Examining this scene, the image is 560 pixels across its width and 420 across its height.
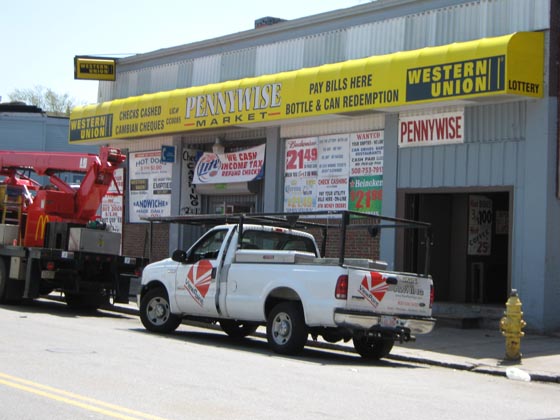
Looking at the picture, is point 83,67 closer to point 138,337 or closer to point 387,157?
point 387,157

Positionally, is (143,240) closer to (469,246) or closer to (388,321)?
(469,246)

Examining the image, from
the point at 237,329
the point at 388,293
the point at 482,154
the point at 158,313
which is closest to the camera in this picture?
the point at 388,293

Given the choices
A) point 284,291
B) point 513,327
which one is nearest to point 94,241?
point 284,291

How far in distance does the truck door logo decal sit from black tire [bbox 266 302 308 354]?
148 centimetres

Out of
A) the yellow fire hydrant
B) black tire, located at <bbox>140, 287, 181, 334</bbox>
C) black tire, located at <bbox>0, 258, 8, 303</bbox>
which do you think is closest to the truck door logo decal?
black tire, located at <bbox>140, 287, 181, 334</bbox>

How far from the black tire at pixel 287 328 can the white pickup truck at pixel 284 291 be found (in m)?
0.01

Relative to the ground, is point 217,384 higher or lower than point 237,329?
lower

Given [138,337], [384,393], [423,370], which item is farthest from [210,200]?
[384,393]

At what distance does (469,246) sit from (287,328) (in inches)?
Result: 333

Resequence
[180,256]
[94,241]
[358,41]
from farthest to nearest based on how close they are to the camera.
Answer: [358,41] → [94,241] → [180,256]

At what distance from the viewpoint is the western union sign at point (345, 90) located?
16.6 meters

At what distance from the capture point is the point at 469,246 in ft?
68.8

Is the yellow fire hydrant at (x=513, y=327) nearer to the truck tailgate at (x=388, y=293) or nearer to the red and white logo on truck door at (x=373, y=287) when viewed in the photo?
the truck tailgate at (x=388, y=293)

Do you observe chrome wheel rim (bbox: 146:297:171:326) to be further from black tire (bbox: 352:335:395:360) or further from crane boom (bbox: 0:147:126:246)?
crane boom (bbox: 0:147:126:246)
